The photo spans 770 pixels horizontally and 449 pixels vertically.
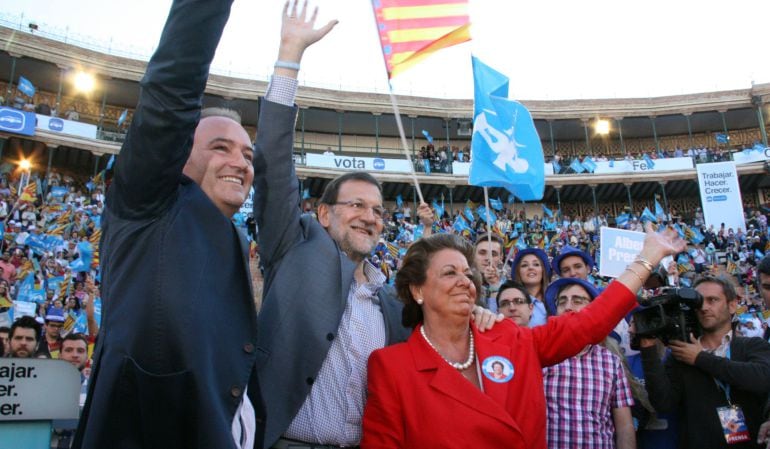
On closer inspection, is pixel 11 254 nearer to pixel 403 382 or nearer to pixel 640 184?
pixel 403 382

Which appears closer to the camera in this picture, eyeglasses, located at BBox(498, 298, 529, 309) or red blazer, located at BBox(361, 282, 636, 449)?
red blazer, located at BBox(361, 282, 636, 449)

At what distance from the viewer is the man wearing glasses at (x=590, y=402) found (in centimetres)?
328

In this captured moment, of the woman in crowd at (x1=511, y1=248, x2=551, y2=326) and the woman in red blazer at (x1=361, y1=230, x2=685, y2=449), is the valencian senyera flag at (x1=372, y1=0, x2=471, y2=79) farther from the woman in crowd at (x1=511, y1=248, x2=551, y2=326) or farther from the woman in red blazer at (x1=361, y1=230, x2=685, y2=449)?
the woman in red blazer at (x1=361, y1=230, x2=685, y2=449)

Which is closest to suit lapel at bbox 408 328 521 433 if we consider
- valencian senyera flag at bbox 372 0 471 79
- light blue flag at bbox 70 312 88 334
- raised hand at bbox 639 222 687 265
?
raised hand at bbox 639 222 687 265

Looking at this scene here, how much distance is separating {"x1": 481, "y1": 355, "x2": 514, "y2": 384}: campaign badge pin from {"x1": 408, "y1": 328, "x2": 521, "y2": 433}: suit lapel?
28 millimetres

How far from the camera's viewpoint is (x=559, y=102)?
28.9 metres

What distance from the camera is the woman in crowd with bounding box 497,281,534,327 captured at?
4.23 metres

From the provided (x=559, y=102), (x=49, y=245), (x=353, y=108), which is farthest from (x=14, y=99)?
(x=559, y=102)

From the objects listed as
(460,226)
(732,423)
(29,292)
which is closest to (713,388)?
(732,423)

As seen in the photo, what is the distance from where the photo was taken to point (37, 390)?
2045 millimetres

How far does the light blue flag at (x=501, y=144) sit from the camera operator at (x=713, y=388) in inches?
104

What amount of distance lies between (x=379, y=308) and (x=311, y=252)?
0.50m

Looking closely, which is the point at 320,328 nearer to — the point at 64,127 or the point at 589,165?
the point at 64,127

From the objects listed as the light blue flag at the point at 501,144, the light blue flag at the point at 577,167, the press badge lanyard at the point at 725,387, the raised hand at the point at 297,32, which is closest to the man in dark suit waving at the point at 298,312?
the raised hand at the point at 297,32
